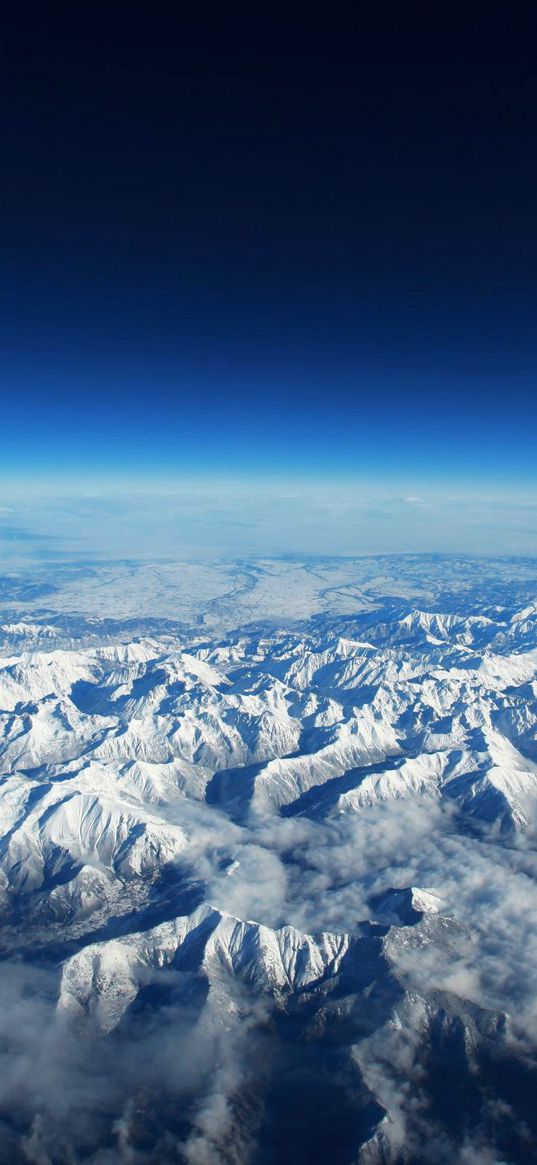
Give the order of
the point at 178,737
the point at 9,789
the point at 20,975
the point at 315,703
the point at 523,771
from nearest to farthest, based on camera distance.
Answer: the point at 20,975 < the point at 9,789 < the point at 523,771 < the point at 178,737 < the point at 315,703

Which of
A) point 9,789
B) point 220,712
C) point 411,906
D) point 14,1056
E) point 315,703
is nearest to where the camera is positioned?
point 14,1056

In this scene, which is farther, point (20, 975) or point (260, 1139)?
point (20, 975)

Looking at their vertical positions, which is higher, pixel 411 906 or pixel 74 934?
pixel 411 906

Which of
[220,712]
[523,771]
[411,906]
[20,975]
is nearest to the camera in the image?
[20,975]

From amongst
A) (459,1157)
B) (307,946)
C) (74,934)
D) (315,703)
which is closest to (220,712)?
(315,703)

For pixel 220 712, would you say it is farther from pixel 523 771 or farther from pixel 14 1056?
pixel 14 1056

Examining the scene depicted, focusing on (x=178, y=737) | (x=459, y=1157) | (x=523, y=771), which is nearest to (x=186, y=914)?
(x=459, y=1157)
